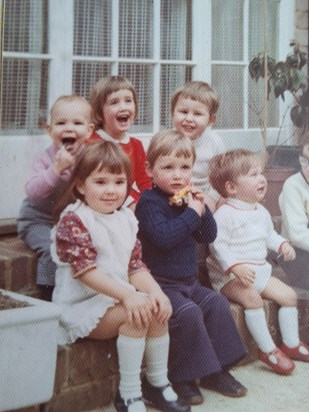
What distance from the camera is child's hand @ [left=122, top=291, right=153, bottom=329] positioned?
1813 millimetres

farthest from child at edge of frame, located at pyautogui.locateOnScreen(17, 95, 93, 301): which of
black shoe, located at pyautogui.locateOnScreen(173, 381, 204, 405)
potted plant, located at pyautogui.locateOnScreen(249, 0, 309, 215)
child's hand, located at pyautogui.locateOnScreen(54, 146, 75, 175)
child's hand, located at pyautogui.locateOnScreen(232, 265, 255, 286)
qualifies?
potted plant, located at pyautogui.locateOnScreen(249, 0, 309, 215)

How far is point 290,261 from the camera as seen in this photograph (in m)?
2.55

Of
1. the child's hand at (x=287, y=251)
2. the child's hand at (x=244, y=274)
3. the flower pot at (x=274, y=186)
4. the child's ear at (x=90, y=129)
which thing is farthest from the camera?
the flower pot at (x=274, y=186)

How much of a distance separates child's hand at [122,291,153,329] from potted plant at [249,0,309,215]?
0.98 meters

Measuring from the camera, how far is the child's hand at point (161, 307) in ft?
6.12

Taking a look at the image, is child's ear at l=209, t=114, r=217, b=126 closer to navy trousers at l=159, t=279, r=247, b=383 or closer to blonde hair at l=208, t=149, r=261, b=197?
blonde hair at l=208, t=149, r=261, b=197

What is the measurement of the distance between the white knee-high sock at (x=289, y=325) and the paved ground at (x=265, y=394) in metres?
0.07

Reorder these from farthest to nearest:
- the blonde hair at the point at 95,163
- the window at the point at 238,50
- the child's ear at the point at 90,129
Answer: the window at the point at 238,50 → the child's ear at the point at 90,129 → the blonde hair at the point at 95,163

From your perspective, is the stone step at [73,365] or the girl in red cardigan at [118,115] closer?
the stone step at [73,365]

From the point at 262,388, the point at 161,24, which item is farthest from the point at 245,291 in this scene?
the point at 161,24

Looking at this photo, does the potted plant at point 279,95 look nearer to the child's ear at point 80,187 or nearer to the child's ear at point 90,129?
the child's ear at point 90,129

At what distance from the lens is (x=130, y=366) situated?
1.86m

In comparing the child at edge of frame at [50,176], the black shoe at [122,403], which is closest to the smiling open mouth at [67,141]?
the child at edge of frame at [50,176]

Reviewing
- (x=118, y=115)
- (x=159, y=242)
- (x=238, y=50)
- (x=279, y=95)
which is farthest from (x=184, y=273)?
(x=279, y=95)
